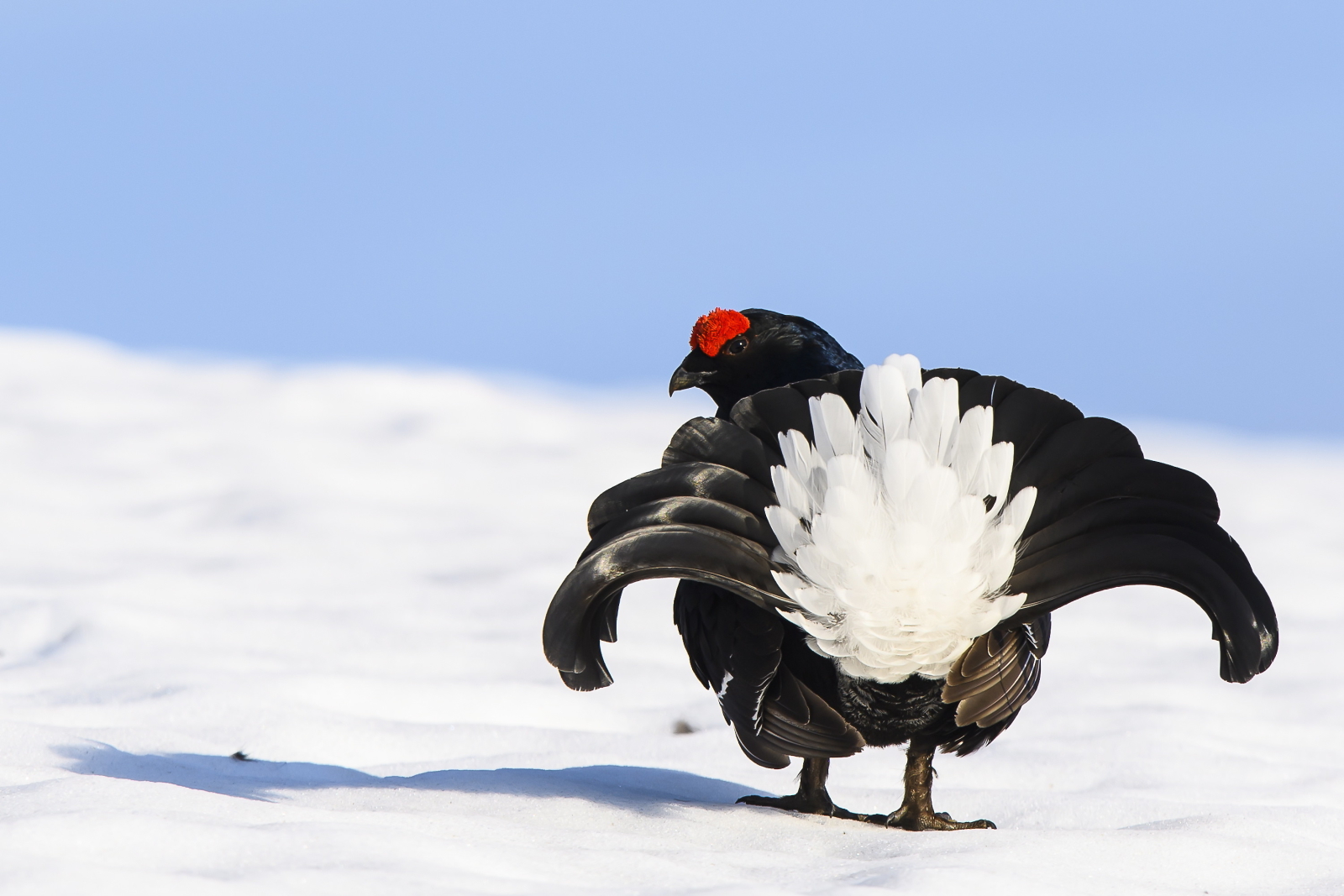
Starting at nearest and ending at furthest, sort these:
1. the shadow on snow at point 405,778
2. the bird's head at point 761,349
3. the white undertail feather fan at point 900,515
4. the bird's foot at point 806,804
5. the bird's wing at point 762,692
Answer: the white undertail feather fan at point 900,515, the bird's wing at point 762,692, the shadow on snow at point 405,778, the bird's foot at point 806,804, the bird's head at point 761,349

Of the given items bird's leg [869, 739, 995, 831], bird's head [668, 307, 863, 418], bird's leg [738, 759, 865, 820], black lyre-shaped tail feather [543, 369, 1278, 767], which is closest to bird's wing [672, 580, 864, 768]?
black lyre-shaped tail feather [543, 369, 1278, 767]

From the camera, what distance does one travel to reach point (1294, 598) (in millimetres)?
9633

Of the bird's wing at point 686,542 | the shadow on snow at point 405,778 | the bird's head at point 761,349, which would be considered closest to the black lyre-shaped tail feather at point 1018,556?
the bird's wing at point 686,542

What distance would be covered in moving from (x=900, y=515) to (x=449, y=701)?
152 inches

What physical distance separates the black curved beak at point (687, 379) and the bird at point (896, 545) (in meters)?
1.23

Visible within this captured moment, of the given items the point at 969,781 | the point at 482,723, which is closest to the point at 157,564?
the point at 482,723

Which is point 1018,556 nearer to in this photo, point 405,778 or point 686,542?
point 686,542

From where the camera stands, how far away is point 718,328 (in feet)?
14.9

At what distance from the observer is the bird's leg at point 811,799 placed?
13.4ft

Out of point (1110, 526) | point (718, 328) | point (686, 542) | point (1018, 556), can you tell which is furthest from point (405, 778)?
point (1110, 526)

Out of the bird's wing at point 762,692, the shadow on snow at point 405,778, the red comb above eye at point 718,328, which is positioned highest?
the red comb above eye at point 718,328

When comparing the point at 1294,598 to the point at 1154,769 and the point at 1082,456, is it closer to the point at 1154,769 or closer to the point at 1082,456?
the point at 1154,769

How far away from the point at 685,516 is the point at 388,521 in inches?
324

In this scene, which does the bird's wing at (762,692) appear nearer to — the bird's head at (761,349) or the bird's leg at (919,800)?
the bird's leg at (919,800)
